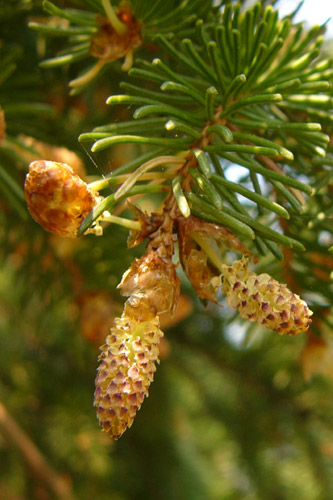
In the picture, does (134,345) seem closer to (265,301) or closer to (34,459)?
(265,301)

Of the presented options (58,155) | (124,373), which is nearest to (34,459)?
(58,155)

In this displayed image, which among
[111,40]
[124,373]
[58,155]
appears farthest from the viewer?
[58,155]

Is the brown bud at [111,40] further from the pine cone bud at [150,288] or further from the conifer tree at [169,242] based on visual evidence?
the pine cone bud at [150,288]

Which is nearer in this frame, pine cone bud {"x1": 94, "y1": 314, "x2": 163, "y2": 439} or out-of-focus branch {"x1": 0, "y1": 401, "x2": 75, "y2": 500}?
pine cone bud {"x1": 94, "y1": 314, "x2": 163, "y2": 439}

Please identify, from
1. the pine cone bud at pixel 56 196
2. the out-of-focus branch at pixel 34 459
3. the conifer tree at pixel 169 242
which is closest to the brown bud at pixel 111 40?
the conifer tree at pixel 169 242

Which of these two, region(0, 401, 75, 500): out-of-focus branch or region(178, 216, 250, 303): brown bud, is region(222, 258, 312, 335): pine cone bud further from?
region(0, 401, 75, 500): out-of-focus branch

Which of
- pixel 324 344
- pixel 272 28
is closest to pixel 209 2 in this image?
pixel 272 28

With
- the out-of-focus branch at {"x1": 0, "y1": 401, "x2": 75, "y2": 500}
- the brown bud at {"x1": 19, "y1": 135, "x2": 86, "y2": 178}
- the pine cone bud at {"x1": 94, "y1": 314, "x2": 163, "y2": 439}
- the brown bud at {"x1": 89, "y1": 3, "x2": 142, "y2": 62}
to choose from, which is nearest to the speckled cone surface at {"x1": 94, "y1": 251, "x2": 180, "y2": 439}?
the pine cone bud at {"x1": 94, "y1": 314, "x2": 163, "y2": 439}

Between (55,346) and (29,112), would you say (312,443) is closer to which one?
(55,346)
